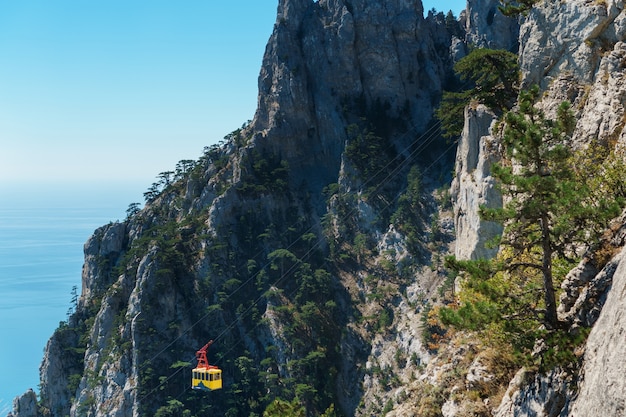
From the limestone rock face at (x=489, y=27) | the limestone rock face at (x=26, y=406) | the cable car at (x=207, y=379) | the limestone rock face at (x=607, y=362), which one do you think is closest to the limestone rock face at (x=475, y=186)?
the limestone rock face at (x=607, y=362)

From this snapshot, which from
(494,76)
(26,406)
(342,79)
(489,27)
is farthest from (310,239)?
(26,406)

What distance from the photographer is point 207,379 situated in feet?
159

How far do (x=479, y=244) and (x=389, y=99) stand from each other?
139ft

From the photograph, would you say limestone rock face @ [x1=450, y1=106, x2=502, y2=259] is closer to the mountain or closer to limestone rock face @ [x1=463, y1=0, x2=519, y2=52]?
the mountain

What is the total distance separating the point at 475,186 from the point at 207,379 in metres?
28.4

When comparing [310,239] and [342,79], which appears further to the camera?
[342,79]

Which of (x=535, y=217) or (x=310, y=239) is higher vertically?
(x=310, y=239)

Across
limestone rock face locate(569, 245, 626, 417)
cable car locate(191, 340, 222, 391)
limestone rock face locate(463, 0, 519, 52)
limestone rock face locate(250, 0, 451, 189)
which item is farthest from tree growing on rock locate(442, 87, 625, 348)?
limestone rock face locate(463, 0, 519, 52)

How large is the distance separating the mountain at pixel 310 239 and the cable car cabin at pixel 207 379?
7.45 m

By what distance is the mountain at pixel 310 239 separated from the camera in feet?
181

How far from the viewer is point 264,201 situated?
71.0 meters

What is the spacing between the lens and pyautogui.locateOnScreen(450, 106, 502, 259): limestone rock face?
33625mm

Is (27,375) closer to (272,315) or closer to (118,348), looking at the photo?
(118,348)

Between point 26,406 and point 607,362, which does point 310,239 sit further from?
point 607,362
